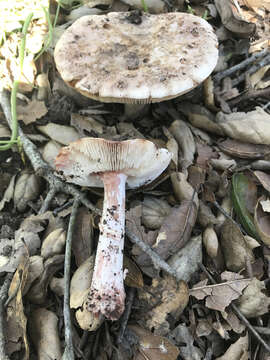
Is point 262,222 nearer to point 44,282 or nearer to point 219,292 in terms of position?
point 219,292

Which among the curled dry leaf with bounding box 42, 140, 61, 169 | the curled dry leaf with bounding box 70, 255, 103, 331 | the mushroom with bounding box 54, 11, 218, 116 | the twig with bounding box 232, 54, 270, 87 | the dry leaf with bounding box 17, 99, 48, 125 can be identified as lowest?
the curled dry leaf with bounding box 70, 255, 103, 331

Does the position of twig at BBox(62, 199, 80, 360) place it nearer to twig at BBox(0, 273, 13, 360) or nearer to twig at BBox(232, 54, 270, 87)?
twig at BBox(0, 273, 13, 360)

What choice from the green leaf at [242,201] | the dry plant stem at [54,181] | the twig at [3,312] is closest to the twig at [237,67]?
the green leaf at [242,201]

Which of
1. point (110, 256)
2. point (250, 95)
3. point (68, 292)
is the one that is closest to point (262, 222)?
point (110, 256)

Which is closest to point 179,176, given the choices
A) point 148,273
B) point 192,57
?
point 148,273

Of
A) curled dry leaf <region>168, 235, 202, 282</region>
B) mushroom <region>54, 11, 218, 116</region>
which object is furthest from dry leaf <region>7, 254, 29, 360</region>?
mushroom <region>54, 11, 218, 116</region>
